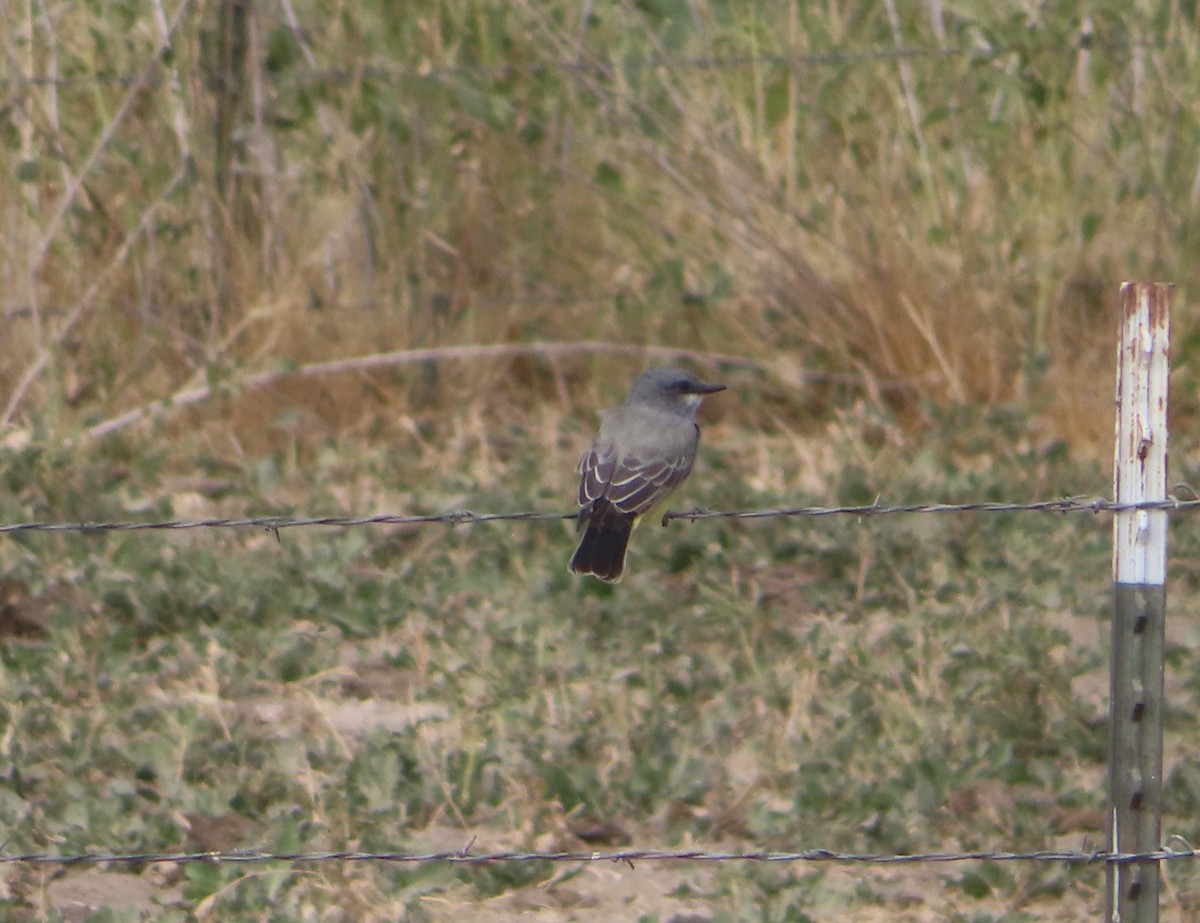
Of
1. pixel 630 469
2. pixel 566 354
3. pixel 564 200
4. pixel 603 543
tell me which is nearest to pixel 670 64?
pixel 564 200

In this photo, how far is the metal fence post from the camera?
11.4ft

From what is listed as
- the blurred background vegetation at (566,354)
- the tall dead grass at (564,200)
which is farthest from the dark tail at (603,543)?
the tall dead grass at (564,200)

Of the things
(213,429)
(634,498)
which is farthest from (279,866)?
(213,429)

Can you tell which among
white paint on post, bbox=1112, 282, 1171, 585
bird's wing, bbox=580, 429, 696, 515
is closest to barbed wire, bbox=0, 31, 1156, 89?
bird's wing, bbox=580, 429, 696, 515

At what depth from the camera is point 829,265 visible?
9.15m

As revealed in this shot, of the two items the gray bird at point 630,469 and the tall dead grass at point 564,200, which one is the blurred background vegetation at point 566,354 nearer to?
the tall dead grass at point 564,200

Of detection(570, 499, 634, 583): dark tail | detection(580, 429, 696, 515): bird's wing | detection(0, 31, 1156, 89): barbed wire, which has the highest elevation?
detection(0, 31, 1156, 89): barbed wire

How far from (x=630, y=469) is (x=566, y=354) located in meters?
3.80

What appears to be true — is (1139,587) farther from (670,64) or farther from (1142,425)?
(670,64)

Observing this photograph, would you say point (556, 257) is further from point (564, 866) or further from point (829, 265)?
point (564, 866)

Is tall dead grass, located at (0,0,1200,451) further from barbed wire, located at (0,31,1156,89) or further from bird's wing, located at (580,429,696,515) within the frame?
bird's wing, located at (580,429,696,515)

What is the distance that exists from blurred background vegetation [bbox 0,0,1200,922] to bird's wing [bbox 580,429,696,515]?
559 millimetres

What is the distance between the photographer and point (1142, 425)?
349cm

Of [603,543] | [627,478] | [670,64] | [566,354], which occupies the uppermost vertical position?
[670,64]
